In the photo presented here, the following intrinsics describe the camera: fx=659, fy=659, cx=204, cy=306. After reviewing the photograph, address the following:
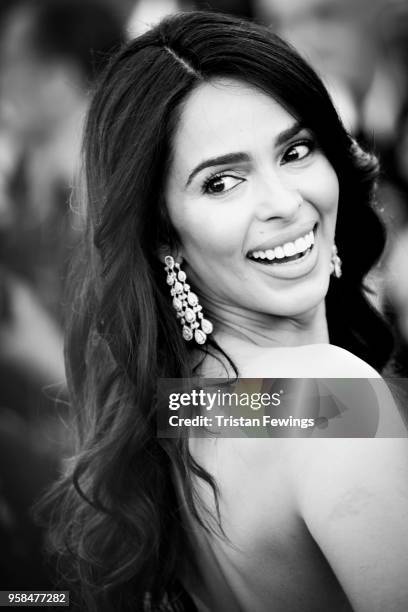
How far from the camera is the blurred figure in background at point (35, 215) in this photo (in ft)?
8.21

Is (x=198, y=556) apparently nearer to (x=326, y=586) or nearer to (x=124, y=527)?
(x=124, y=527)

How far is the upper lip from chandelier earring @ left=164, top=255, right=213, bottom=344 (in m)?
0.14

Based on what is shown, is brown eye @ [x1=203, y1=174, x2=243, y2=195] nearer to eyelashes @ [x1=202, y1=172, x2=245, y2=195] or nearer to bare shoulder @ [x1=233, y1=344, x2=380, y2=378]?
eyelashes @ [x1=202, y1=172, x2=245, y2=195]

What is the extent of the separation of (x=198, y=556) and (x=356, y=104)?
1661mm

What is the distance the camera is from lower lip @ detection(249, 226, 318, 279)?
3.56ft

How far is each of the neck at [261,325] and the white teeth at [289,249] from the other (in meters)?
0.13

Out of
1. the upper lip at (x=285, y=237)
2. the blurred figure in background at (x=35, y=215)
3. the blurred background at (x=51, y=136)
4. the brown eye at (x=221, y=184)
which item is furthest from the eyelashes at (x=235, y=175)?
the blurred figure in background at (x=35, y=215)

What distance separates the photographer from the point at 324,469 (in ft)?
2.72

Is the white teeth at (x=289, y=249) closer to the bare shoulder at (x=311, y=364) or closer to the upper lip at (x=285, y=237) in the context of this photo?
the upper lip at (x=285, y=237)

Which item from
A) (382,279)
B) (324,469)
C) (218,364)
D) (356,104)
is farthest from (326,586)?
(356,104)

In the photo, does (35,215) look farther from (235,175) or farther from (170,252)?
(235,175)

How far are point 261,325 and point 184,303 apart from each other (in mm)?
142

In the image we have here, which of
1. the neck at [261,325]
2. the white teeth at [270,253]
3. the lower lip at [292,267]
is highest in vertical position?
the white teeth at [270,253]

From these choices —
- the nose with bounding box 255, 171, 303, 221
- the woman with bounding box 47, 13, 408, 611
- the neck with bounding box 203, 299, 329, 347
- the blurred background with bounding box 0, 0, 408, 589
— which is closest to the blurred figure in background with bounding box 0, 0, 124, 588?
the blurred background with bounding box 0, 0, 408, 589
